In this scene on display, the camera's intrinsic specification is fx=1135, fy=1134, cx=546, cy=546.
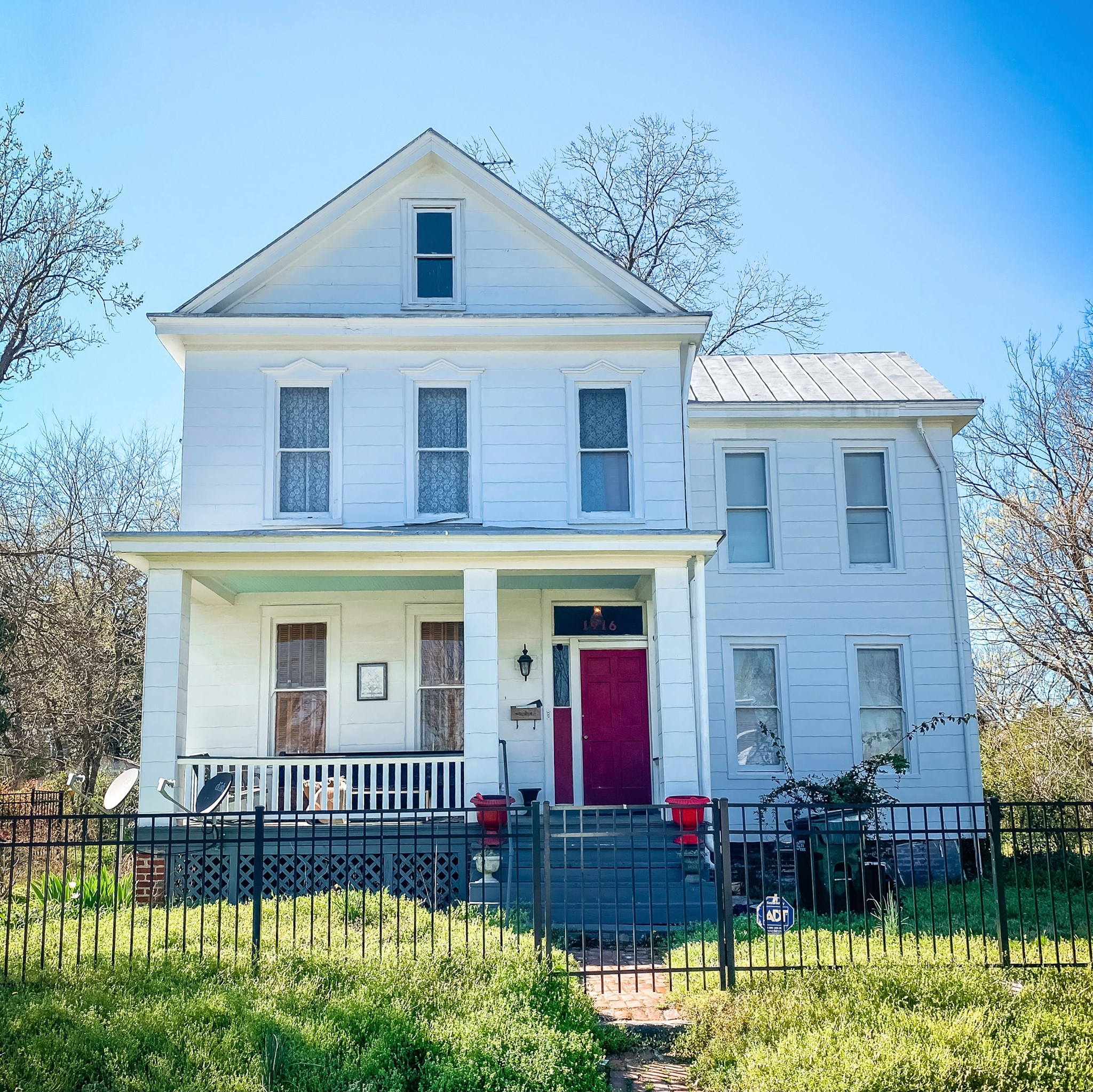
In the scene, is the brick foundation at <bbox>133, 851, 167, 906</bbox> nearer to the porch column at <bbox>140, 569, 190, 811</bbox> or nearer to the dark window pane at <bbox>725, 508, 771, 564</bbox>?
the porch column at <bbox>140, 569, 190, 811</bbox>

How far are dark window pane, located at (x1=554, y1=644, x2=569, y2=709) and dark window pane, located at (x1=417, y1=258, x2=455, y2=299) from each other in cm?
520

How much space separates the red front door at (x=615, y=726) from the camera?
51.3ft

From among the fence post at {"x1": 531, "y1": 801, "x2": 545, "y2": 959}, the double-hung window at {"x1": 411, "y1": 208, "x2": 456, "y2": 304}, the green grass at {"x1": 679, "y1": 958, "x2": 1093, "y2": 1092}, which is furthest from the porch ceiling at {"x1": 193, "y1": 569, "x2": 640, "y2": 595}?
the green grass at {"x1": 679, "y1": 958, "x2": 1093, "y2": 1092}

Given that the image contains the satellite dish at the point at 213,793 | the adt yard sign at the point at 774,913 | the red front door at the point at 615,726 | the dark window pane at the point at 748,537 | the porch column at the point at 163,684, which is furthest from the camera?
the dark window pane at the point at 748,537

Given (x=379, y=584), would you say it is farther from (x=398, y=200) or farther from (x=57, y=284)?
(x=57, y=284)

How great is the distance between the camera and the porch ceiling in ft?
45.9

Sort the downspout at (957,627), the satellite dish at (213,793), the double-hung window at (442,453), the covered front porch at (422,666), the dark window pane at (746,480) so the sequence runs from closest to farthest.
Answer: the satellite dish at (213,793), the covered front porch at (422,666), the double-hung window at (442,453), the downspout at (957,627), the dark window pane at (746,480)

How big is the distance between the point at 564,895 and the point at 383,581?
233 inches

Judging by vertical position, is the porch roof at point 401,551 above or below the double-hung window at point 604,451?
below

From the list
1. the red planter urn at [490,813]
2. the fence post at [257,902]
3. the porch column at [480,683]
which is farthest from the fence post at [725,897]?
the porch column at [480,683]

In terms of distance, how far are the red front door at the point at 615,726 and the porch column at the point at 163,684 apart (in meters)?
5.44

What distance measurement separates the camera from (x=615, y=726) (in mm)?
15906

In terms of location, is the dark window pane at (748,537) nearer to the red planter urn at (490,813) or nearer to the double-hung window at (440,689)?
the double-hung window at (440,689)

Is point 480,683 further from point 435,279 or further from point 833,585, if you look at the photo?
point 833,585
